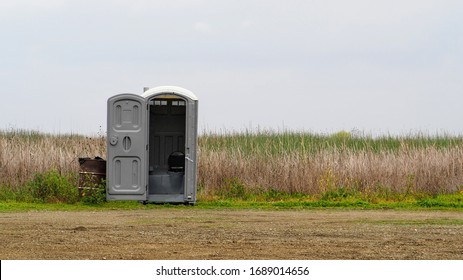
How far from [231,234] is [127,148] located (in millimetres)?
5435

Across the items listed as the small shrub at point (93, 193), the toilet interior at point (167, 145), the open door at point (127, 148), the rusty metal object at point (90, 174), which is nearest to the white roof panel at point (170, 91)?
the open door at point (127, 148)

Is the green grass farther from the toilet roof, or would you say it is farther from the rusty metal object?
the toilet roof

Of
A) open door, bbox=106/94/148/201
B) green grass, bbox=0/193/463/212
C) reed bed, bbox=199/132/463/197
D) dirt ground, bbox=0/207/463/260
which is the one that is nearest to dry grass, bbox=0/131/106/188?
green grass, bbox=0/193/463/212

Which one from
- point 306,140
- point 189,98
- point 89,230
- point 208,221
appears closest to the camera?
point 89,230

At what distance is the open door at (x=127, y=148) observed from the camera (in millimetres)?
19359

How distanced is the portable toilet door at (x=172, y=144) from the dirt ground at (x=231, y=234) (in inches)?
34.7

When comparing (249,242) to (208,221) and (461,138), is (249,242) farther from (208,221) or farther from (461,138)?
(461,138)

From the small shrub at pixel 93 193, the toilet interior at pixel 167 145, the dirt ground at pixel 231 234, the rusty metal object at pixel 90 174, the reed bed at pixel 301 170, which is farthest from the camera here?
the reed bed at pixel 301 170

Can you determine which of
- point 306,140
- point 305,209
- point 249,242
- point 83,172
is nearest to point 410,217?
point 305,209

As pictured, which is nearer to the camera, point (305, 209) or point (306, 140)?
point (305, 209)

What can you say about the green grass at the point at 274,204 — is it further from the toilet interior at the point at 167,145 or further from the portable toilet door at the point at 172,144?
the toilet interior at the point at 167,145

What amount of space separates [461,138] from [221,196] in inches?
666

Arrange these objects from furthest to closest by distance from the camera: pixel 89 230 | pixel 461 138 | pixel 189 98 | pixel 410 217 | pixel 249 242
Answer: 1. pixel 461 138
2. pixel 189 98
3. pixel 410 217
4. pixel 89 230
5. pixel 249 242

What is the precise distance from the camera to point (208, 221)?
55.3 ft
